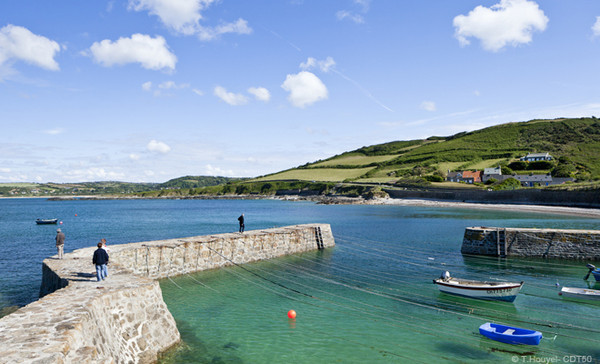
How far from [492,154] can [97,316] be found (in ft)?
519

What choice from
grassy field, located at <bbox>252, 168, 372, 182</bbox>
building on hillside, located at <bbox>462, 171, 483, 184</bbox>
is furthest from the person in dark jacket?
grassy field, located at <bbox>252, 168, 372, 182</bbox>

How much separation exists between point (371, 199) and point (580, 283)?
98866 mm

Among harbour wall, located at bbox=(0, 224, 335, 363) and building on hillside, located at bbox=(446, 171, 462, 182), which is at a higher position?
building on hillside, located at bbox=(446, 171, 462, 182)

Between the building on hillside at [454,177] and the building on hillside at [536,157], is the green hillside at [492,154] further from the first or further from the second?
the building on hillside at [536,157]

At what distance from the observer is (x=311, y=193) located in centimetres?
15750

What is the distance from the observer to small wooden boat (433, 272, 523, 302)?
18422 mm

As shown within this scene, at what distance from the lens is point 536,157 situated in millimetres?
123938

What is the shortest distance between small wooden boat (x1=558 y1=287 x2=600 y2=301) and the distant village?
330 feet

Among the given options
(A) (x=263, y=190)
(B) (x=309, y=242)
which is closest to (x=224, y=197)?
(A) (x=263, y=190)

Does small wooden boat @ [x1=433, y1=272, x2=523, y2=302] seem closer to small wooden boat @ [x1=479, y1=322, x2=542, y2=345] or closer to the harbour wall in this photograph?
small wooden boat @ [x1=479, y1=322, x2=542, y2=345]

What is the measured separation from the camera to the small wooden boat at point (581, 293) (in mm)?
18641

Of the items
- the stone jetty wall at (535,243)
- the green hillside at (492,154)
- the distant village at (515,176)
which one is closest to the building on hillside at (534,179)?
the distant village at (515,176)

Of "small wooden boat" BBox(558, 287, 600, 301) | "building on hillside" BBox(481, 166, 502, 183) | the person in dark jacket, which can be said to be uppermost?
"building on hillside" BBox(481, 166, 502, 183)

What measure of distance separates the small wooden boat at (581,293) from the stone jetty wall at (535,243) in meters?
10.2
